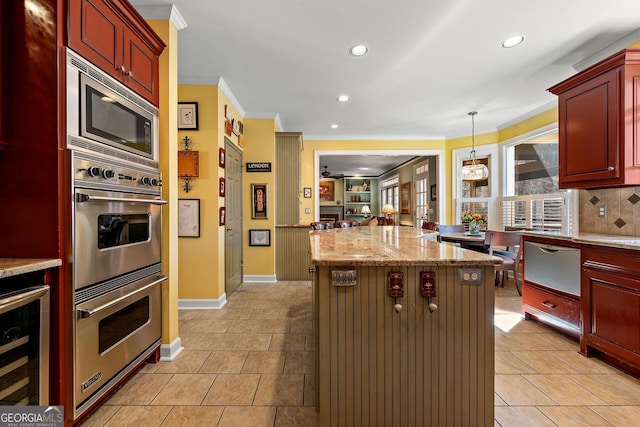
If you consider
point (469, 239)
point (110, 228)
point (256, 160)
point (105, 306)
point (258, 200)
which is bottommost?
point (105, 306)

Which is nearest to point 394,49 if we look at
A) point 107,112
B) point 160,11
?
point 160,11

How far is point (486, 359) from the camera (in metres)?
1.36

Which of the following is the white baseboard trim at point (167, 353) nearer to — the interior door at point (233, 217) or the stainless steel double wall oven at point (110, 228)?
the stainless steel double wall oven at point (110, 228)

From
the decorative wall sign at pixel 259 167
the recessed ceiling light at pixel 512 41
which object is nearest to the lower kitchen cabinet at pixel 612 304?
the recessed ceiling light at pixel 512 41

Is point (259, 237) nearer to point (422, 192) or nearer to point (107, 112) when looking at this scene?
point (107, 112)

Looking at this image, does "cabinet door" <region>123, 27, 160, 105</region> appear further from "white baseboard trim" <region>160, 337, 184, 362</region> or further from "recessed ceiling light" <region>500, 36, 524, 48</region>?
"recessed ceiling light" <region>500, 36, 524, 48</region>

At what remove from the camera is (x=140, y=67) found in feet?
6.53

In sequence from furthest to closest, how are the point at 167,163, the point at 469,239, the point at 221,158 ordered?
the point at 469,239, the point at 221,158, the point at 167,163

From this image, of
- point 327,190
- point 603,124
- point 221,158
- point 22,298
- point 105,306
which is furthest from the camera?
point 327,190

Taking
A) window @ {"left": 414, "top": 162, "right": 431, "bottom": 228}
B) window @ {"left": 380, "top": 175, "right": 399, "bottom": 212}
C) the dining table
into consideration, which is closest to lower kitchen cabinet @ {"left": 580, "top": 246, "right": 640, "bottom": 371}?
the dining table

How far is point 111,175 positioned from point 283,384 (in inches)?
65.8

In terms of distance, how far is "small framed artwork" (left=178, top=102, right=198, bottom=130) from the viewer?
3285 mm

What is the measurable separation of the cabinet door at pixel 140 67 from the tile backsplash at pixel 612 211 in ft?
13.4

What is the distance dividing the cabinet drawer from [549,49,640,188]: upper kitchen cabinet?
3.44 ft
